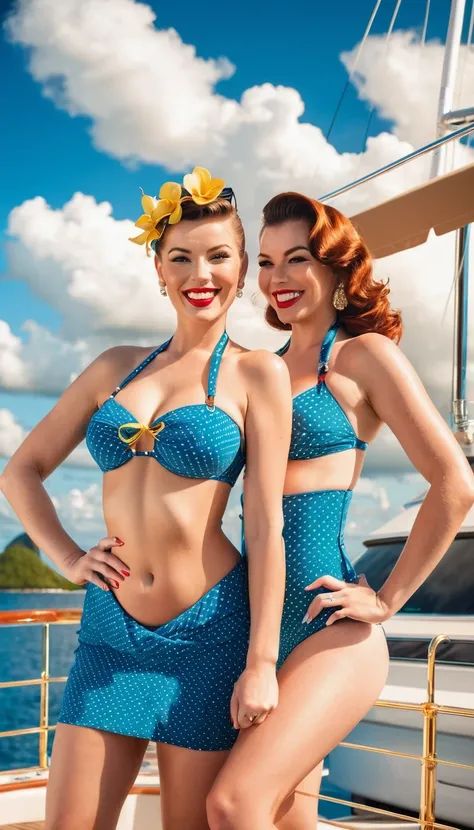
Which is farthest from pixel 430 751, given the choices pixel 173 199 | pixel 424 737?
pixel 173 199

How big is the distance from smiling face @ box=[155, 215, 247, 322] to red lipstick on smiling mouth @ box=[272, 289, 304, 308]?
1.06ft

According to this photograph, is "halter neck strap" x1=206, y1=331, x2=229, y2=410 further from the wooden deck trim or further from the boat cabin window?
the boat cabin window

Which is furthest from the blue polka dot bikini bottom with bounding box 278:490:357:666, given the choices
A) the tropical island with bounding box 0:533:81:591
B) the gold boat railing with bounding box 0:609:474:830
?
the tropical island with bounding box 0:533:81:591

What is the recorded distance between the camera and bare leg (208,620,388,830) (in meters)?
1.95

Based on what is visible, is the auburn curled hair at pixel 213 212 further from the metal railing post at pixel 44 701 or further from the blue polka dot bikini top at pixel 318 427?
the metal railing post at pixel 44 701

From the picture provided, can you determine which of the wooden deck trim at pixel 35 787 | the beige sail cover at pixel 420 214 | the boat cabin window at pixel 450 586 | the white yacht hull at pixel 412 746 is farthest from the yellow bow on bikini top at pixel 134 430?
the boat cabin window at pixel 450 586

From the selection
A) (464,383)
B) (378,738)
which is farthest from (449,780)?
(464,383)

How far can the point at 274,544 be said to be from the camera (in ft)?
6.89

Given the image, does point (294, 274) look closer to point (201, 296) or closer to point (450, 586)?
point (201, 296)

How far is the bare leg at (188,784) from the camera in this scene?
2082 mm

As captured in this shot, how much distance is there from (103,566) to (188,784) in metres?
0.56

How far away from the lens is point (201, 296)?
2.30 m

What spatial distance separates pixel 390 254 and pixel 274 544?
4.98 m

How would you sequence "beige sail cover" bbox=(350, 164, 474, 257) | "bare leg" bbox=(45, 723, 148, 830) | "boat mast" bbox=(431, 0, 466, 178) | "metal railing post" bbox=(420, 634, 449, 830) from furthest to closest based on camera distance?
"boat mast" bbox=(431, 0, 466, 178)
"beige sail cover" bbox=(350, 164, 474, 257)
"metal railing post" bbox=(420, 634, 449, 830)
"bare leg" bbox=(45, 723, 148, 830)
